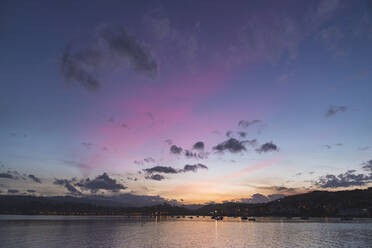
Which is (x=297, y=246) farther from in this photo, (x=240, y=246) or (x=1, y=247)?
(x=1, y=247)

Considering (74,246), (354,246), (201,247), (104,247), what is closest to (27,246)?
(74,246)

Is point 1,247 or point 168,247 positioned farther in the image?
point 168,247

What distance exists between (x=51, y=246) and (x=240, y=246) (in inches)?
1593

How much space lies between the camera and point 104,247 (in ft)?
190

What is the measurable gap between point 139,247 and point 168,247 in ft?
20.6

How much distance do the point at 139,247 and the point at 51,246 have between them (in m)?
18.5

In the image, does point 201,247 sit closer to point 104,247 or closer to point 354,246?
point 104,247

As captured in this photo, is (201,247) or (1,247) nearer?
(1,247)

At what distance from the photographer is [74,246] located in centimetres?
5894

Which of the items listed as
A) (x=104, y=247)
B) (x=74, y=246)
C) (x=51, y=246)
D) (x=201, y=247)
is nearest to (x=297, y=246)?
(x=201, y=247)

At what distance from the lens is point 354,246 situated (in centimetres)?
5709

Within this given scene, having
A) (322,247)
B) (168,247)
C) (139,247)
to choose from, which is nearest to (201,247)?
(168,247)

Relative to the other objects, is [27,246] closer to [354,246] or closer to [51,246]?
[51,246]

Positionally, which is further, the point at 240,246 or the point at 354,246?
the point at 240,246
